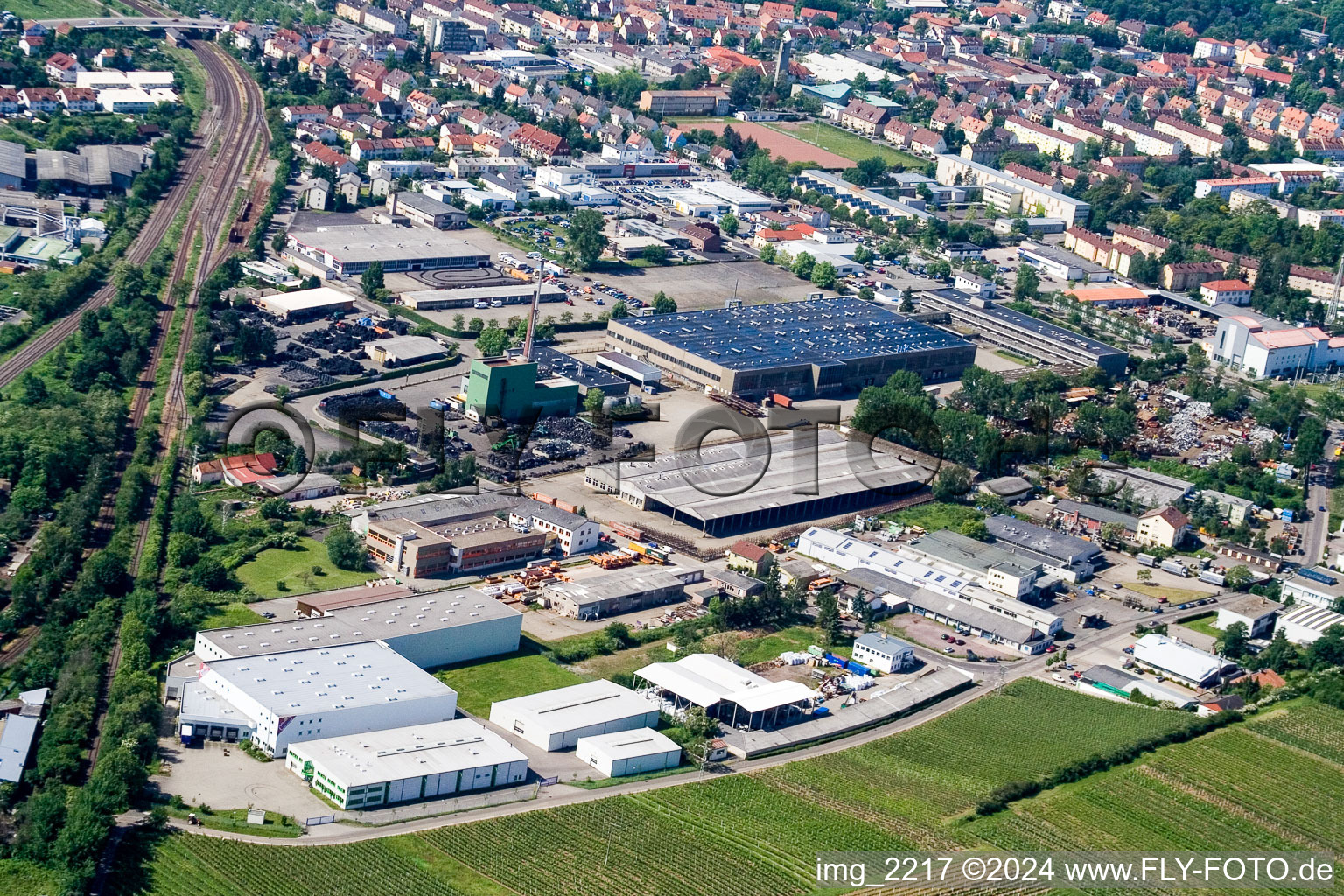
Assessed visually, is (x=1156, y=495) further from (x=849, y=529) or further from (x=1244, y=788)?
(x=1244, y=788)

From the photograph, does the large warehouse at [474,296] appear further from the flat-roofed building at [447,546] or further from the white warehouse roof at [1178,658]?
the white warehouse roof at [1178,658]

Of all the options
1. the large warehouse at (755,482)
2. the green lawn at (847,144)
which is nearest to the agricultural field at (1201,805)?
the large warehouse at (755,482)

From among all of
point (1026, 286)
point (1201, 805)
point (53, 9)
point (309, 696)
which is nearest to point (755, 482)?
point (1201, 805)

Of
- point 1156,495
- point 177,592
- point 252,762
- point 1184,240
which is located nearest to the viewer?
point 252,762

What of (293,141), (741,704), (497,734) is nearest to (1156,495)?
(741,704)

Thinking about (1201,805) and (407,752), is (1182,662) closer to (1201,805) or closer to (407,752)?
(1201,805)

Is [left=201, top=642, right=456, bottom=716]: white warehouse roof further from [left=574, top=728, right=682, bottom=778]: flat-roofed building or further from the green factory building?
the green factory building
